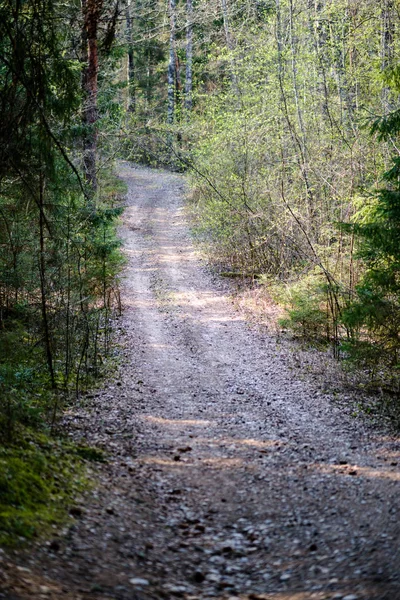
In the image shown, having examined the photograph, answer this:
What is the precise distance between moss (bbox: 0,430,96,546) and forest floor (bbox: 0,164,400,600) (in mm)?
196

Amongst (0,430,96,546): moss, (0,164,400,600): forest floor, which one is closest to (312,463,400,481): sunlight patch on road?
(0,164,400,600): forest floor

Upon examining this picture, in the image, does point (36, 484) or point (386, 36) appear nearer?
point (36, 484)

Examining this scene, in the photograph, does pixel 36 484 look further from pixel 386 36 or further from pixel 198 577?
pixel 386 36

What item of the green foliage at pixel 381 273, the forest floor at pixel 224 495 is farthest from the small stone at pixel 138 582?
the green foliage at pixel 381 273

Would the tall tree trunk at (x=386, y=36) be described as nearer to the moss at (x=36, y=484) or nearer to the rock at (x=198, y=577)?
the moss at (x=36, y=484)

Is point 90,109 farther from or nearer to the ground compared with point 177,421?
farther from the ground

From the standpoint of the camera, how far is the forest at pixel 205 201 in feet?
20.1

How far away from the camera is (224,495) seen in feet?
20.1

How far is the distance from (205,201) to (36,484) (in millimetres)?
18331

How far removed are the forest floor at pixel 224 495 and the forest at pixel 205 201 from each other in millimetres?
493

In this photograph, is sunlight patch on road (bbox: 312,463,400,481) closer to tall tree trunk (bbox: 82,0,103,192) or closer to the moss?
the moss

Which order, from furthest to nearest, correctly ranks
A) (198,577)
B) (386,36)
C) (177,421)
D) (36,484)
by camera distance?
(386,36), (177,421), (36,484), (198,577)

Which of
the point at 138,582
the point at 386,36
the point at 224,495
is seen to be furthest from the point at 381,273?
the point at 386,36

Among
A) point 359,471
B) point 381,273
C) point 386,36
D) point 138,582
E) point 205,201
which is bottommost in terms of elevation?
point 359,471
